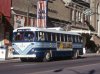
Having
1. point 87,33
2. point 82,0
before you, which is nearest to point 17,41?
point 87,33

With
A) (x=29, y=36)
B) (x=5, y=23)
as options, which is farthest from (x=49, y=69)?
(x=5, y=23)

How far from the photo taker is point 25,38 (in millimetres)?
32125

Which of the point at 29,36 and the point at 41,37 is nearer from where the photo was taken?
the point at 29,36

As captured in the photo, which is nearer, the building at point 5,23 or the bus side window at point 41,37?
the bus side window at point 41,37

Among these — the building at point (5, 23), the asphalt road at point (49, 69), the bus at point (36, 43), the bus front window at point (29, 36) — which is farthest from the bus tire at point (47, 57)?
the building at point (5, 23)

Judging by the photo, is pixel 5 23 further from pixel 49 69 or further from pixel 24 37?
pixel 49 69

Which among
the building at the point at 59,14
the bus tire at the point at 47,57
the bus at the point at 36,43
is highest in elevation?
the building at the point at 59,14

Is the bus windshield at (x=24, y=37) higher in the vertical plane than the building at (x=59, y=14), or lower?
lower

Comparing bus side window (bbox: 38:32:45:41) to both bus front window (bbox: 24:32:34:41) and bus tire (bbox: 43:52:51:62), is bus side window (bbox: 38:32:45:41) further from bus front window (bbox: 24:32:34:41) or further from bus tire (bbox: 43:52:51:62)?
bus tire (bbox: 43:52:51:62)

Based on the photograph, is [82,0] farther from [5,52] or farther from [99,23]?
[5,52]

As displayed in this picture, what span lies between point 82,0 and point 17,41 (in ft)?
109

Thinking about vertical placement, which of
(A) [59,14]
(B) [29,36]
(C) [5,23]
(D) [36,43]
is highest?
(A) [59,14]

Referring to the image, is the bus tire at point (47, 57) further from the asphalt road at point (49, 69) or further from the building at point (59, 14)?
the building at point (59, 14)

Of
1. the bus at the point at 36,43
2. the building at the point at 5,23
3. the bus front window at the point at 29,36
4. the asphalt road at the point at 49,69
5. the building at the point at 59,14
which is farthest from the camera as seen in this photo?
the building at the point at 59,14
